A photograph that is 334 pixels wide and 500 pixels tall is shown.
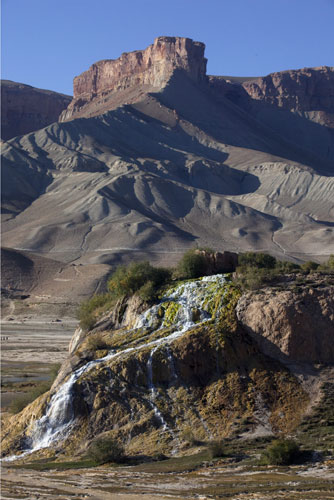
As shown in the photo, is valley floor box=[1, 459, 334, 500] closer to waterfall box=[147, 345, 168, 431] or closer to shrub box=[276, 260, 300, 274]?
waterfall box=[147, 345, 168, 431]

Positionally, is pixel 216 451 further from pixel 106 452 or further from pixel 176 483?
pixel 106 452

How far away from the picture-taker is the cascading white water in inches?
903

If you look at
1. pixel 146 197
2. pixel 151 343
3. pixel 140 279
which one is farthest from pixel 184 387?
pixel 146 197

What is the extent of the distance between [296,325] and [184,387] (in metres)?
4.12

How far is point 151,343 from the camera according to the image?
2470 cm

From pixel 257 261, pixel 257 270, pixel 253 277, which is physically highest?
pixel 257 261

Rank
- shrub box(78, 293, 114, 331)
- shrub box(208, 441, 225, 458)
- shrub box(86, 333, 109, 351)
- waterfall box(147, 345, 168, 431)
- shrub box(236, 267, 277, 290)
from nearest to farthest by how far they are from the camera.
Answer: shrub box(208, 441, 225, 458)
waterfall box(147, 345, 168, 431)
shrub box(236, 267, 277, 290)
shrub box(86, 333, 109, 351)
shrub box(78, 293, 114, 331)

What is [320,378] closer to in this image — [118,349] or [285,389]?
[285,389]

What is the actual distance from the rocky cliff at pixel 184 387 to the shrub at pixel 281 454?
75.6 inches

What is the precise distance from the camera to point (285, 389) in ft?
74.0

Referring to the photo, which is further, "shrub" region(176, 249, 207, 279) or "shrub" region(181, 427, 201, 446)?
"shrub" region(176, 249, 207, 279)

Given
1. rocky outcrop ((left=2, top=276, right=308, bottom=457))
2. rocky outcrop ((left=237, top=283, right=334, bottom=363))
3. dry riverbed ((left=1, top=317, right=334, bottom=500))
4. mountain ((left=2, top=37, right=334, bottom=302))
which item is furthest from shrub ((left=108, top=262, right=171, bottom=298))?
mountain ((left=2, top=37, right=334, bottom=302))

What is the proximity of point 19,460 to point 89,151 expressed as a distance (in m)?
158

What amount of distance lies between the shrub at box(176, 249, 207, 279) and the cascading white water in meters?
1.21
